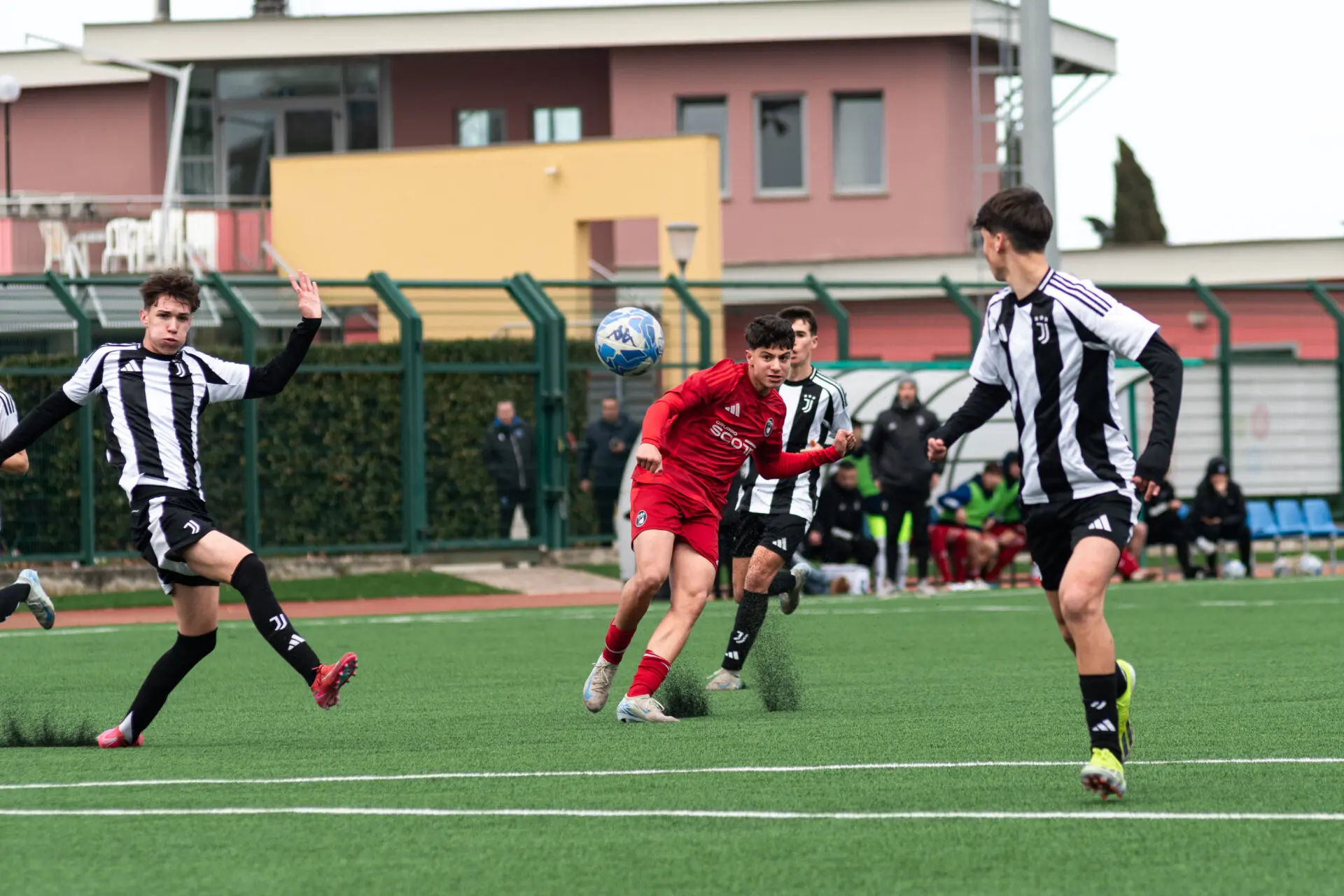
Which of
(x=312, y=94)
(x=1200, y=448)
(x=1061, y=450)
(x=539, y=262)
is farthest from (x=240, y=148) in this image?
(x=1061, y=450)

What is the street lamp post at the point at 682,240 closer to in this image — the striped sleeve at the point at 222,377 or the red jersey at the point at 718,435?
the red jersey at the point at 718,435

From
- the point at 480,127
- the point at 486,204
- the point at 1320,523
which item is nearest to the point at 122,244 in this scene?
the point at 486,204

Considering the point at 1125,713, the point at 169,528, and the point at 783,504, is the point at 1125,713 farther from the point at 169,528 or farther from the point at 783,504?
the point at 783,504

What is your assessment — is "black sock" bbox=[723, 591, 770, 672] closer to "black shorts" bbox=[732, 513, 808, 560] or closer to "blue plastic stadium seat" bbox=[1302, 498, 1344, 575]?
"black shorts" bbox=[732, 513, 808, 560]

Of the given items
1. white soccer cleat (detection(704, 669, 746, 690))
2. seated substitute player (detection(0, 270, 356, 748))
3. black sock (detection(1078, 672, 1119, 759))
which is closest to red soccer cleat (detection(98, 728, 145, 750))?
seated substitute player (detection(0, 270, 356, 748))

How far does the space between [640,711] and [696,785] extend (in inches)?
78.6

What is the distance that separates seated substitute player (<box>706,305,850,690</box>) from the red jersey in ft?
5.18

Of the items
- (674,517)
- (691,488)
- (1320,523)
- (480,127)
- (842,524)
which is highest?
(480,127)

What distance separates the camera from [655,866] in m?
5.35

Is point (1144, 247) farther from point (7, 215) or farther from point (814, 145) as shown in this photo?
point (7, 215)

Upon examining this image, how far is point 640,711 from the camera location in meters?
8.71

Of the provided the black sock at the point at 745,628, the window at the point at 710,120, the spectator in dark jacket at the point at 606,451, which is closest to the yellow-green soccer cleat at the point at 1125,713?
the black sock at the point at 745,628

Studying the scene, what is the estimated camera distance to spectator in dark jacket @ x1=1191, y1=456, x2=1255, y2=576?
2158 cm

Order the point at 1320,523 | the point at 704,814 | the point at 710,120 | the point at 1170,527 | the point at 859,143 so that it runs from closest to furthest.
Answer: the point at 704,814, the point at 1170,527, the point at 1320,523, the point at 710,120, the point at 859,143
